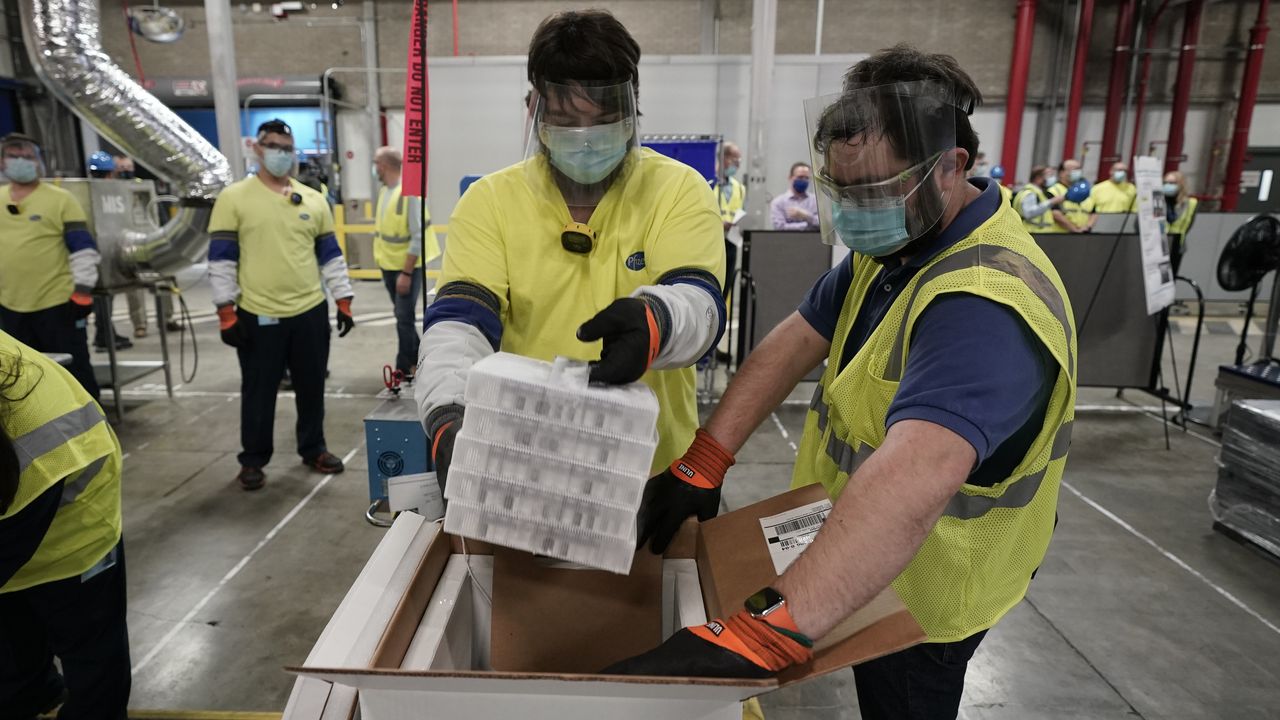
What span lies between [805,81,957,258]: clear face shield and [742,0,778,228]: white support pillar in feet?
18.0

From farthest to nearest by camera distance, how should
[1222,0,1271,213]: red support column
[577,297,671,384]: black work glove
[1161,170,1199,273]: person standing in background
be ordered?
1. [1222,0,1271,213]: red support column
2. [1161,170,1199,273]: person standing in background
3. [577,297,671,384]: black work glove

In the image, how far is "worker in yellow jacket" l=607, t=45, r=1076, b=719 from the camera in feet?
2.72

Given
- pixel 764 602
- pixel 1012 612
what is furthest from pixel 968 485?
pixel 1012 612

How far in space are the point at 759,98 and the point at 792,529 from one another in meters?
6.01

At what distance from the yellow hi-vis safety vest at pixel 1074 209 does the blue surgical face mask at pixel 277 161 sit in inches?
285

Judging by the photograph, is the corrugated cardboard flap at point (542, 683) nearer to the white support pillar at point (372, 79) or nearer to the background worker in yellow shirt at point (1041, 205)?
the background worker in yellow shirt at point (1041, 205)

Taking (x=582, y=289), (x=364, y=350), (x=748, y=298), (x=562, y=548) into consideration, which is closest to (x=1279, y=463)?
(x=748, y=298)

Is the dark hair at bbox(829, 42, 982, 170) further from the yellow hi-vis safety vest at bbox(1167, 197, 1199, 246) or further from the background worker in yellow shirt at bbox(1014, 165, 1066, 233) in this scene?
the yellow hi-vis safety vest at bbox(1167, 197, 1199, 246)

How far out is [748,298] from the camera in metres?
4.73

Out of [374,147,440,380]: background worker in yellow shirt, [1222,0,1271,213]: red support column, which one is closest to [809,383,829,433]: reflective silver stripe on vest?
[374,147,440,380]: background worker in yellow shirt

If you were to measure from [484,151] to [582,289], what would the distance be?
9090 mm

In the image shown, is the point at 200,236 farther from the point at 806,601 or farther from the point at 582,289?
the point at 806,601

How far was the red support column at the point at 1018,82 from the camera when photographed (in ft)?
33.6

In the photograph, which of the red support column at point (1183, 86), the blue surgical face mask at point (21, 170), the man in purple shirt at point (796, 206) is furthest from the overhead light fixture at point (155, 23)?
the red support column at point (1183, 86)
